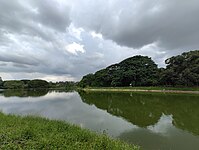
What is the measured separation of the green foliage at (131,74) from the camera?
5131 centimetres

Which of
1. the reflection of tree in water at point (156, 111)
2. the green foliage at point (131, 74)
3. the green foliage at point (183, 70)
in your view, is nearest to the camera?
the reflection of tree in water at point (156, 111)

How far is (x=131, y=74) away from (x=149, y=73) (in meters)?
5.00

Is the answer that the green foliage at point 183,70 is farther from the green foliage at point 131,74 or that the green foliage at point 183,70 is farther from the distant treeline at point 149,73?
the green foliage at point 131,74

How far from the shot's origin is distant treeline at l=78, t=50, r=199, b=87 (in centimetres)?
3650

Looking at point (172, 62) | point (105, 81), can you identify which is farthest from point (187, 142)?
point (105, 81)

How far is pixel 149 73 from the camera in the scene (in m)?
51.8

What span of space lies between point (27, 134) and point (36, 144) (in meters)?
1.04

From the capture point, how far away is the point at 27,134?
6.08 metres

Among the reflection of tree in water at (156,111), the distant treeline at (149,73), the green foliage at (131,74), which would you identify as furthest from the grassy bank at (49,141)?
the green foliage at (131,74)

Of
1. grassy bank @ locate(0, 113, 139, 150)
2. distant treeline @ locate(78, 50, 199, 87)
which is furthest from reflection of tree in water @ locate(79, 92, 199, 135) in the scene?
distant treeline @ locate(78, 50, 199, 87)

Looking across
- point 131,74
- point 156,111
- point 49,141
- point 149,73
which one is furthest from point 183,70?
point 49,141

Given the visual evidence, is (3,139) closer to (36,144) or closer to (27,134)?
(27,134)

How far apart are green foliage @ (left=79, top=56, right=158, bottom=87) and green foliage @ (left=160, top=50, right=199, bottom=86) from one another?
25.7ft

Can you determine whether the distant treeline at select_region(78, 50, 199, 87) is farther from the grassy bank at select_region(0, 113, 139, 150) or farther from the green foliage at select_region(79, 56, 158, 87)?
the grassy bank at select_region(0, 113, 139, 150)
